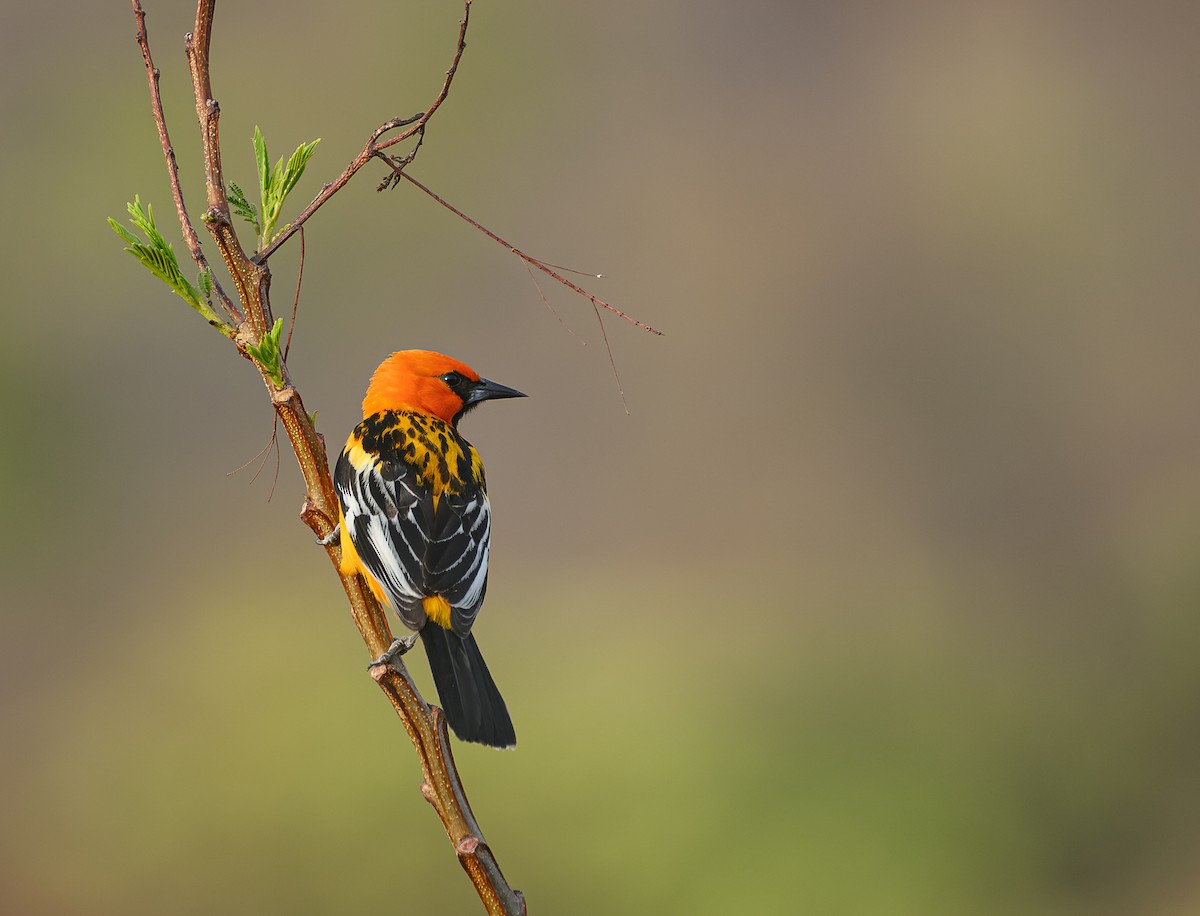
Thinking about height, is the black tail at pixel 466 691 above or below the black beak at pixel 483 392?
below

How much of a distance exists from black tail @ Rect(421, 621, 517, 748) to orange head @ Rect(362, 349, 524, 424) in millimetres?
282

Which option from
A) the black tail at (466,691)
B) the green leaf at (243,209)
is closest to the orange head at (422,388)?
the black tail at (466,691)

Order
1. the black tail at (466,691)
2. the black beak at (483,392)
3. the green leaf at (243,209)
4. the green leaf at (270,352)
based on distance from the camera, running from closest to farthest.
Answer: the green leaf at (270,352) < the green leaf at (243,209) < the black tail at (466,691) < the black beak at (483,392)

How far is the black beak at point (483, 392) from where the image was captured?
1302 mm

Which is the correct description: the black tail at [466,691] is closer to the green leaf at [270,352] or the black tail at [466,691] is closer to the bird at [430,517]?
the bird at [430,517]

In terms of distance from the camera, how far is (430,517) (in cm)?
134

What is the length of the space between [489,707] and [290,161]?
2.04 ft

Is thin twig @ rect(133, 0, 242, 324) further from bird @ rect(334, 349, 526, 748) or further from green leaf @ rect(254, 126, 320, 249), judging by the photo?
bird @ rect(334, 349, 526, 748)

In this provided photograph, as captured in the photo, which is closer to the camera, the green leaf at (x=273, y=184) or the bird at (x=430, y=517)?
the green leaf at (x=273, y=184)

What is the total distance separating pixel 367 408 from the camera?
4.43 ft

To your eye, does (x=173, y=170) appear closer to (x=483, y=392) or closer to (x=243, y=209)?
(x=243, y=209)

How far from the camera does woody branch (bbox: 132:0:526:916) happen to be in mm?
696

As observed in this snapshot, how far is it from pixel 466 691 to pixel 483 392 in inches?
14.3

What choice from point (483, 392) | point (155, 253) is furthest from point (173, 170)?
point (483, 392)
